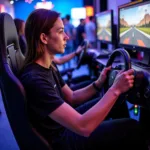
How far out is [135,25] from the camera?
204 cm

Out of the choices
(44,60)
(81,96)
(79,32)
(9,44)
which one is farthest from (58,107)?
(79,32)

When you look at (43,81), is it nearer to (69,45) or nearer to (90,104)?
(90,104)

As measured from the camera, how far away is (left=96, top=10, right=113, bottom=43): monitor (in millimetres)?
2922

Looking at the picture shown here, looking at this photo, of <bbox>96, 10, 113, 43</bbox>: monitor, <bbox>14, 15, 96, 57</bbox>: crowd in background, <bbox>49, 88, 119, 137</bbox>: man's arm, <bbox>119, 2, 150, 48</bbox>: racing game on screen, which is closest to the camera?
<bbox>49, 88, 119, 137</bbox>: man's arm

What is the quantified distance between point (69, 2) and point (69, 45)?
4315mm

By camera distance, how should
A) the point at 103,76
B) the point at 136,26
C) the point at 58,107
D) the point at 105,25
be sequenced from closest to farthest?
the point at 58,107 → the point at 103,76 → the point at 136,26 → the point at 105,25

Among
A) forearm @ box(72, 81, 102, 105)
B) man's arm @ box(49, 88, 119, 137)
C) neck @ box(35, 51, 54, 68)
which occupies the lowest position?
forearm @ box(72, 81, 102, 105)

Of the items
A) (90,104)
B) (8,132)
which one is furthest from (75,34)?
(90,104)

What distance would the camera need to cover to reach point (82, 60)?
268 cm

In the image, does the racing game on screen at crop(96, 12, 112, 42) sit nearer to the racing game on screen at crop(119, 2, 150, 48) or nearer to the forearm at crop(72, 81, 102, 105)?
the racing game on screen at crop(119, 2, 150, 48)

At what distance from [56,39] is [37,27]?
11 centimetres

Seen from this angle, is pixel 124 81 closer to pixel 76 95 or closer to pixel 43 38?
pixel 43 38

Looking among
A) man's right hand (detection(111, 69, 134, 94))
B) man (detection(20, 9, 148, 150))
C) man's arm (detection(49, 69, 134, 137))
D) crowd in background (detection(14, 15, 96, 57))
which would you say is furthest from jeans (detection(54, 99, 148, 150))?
crowd in background (detection(14, 15, 96, 57))

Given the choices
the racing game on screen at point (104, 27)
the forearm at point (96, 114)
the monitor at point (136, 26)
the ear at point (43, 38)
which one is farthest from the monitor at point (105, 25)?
the forearm at point (96, 114)
